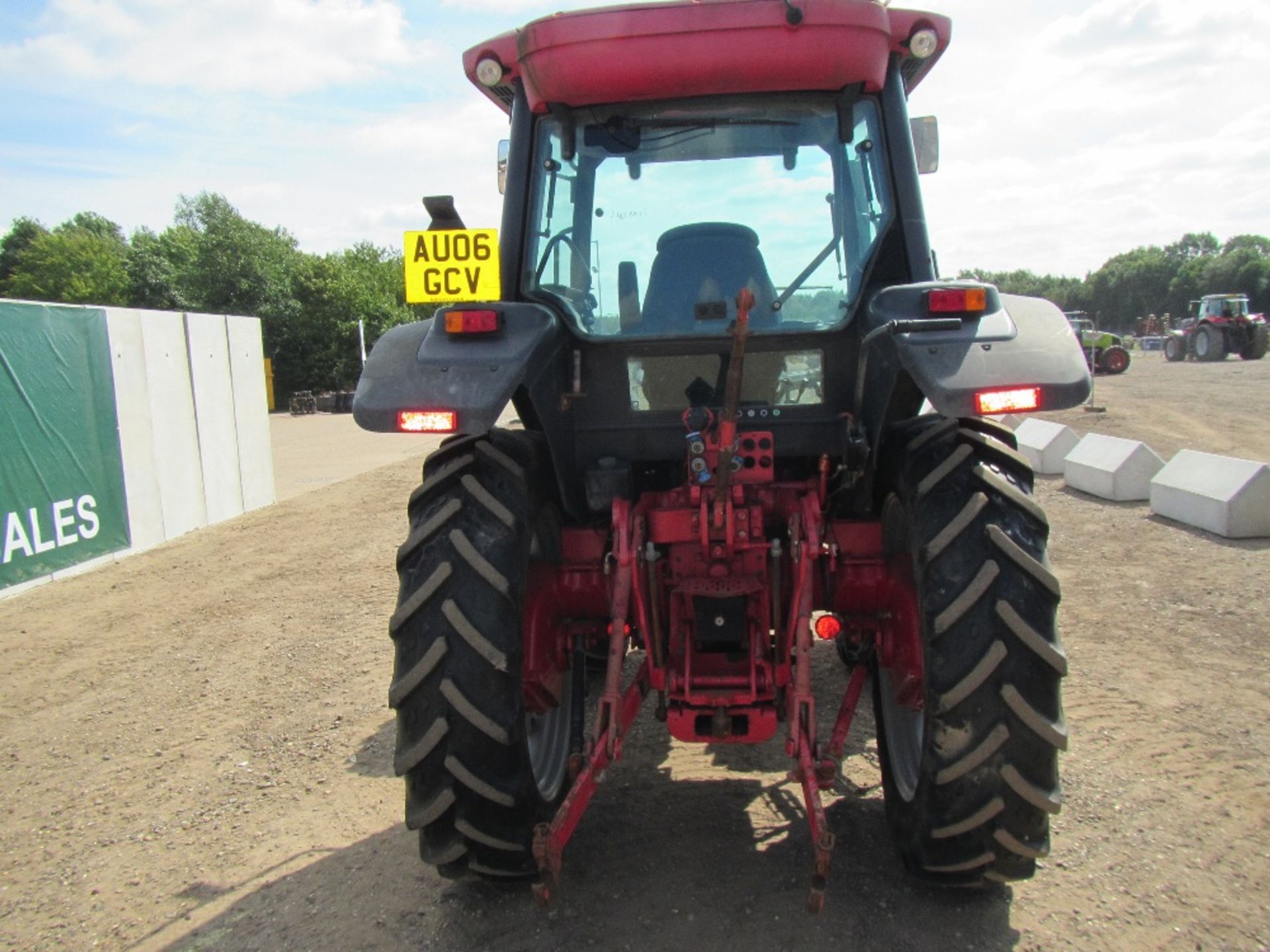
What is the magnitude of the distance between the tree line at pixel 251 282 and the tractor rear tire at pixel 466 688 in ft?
107

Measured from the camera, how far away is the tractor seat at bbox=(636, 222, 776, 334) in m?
3.21

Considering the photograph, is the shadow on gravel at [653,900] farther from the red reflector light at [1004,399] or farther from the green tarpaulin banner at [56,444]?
the green tarpaulin banner at [56,444]

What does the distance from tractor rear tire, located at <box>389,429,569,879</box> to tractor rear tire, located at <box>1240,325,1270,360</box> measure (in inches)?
1456

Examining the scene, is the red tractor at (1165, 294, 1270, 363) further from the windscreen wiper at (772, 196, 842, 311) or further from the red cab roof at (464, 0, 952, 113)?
the red cab roof at (464, 0, 952, 113)

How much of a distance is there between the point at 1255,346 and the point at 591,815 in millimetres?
36677

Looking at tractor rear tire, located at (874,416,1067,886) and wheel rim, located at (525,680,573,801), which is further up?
tractor rear tire, located at (874,416,1067,886)

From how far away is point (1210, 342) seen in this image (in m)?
32.9

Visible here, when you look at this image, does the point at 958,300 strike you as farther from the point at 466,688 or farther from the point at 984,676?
the point at 466,688

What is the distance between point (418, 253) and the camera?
134 inches

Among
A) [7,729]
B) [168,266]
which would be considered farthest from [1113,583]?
[168,266]

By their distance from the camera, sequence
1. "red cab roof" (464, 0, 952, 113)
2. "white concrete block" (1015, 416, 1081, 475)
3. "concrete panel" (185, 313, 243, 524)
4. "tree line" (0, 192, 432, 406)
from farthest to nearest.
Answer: "tree line" (0, 192, 432, 406)
"white concrete block" (1015, 416, 1081, 475)
"concrete panel" (185, 313, 243, 524)
"red cab roof" (464, 0, 952, 113)

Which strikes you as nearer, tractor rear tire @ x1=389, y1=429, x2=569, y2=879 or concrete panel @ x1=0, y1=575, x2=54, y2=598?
tractor rear tire @ x1=389, y1=429, x2=569, y2=879

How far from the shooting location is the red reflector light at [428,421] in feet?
8.56

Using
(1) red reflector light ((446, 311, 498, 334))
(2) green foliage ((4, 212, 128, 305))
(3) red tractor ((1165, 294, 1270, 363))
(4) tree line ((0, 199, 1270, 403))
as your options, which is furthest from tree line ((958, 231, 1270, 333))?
(1) red reflector light ((446, 311, 498, 334))
